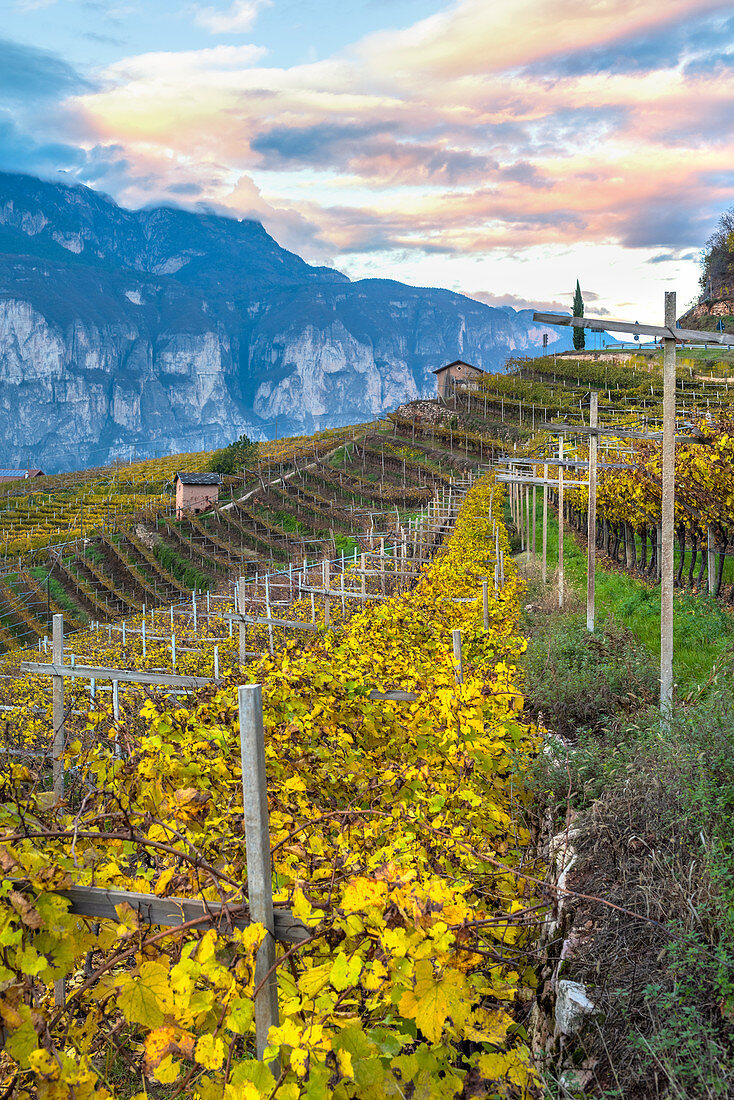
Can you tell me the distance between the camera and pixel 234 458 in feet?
190

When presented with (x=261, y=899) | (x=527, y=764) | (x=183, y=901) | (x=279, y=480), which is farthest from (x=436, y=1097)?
(x=279, y=480)

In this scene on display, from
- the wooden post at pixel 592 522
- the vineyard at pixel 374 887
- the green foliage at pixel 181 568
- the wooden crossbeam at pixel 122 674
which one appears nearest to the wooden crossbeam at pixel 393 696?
the vineyard at pixel 374 887

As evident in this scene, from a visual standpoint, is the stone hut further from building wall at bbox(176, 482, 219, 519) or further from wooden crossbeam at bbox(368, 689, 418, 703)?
wooden crossbeam at bbox(368, 689, 418, 703)

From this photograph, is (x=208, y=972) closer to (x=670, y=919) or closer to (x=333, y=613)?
(x=670, y=919)

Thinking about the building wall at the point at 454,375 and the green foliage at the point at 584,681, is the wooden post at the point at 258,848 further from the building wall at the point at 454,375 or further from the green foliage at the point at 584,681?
the building wall at the point at 454,375

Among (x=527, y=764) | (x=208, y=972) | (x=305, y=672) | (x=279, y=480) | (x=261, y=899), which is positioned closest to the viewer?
(x=208, y=972)

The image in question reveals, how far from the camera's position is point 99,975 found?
6.53ft

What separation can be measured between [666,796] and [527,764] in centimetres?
121

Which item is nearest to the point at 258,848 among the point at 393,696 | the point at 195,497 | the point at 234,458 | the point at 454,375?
the point at 393,696

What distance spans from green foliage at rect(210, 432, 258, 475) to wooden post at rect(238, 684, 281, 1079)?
56.3 metres

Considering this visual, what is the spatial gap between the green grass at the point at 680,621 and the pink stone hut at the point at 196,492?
117ft

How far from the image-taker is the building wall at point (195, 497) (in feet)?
164

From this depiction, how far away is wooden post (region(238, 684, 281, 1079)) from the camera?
2.09m

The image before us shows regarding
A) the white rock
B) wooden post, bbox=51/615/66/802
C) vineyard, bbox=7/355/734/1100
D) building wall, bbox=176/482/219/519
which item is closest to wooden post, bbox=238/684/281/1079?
vineyard, bbox=7/355/734/1100
